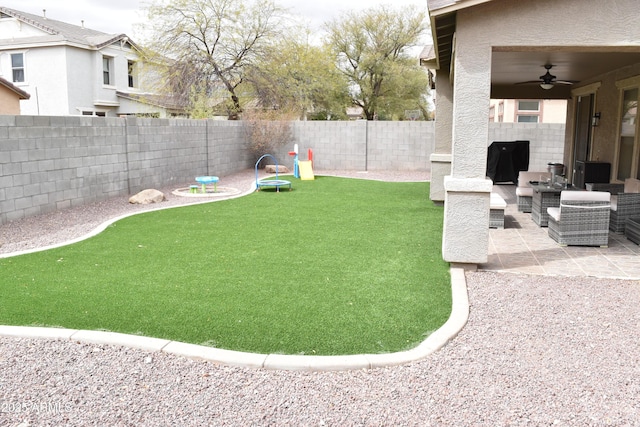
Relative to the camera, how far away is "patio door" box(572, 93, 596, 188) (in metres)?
14.0

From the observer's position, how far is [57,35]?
27.7 m

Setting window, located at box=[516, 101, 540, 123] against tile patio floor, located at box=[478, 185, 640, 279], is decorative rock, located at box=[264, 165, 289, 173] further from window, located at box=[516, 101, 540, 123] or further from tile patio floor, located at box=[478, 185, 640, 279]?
window, located at box=[516, 101, 540, 123]

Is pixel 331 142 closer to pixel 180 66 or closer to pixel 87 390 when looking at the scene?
pixel 180 66

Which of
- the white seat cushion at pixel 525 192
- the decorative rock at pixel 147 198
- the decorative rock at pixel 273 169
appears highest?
the white seat cushion at pixel 525 192

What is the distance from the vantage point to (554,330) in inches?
185

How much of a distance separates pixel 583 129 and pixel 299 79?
1771 centimetres

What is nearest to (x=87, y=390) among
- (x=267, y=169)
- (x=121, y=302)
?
(x=121, y=302)

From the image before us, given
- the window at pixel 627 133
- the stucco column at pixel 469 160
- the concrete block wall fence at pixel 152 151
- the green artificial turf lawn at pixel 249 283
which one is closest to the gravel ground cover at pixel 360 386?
the green artificial turf lawn at pixel 249 283

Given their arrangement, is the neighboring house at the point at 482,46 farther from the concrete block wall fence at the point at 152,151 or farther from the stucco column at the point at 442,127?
the concrete block wall fence at the point at 152,151

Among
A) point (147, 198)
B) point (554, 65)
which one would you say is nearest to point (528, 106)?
point (554, 65)

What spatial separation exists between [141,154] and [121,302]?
8629 mm

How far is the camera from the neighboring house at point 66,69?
27766mm

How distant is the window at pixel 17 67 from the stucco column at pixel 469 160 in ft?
93.6

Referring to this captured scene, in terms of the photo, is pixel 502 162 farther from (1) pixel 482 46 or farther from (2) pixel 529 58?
(1) pixel 482 46
